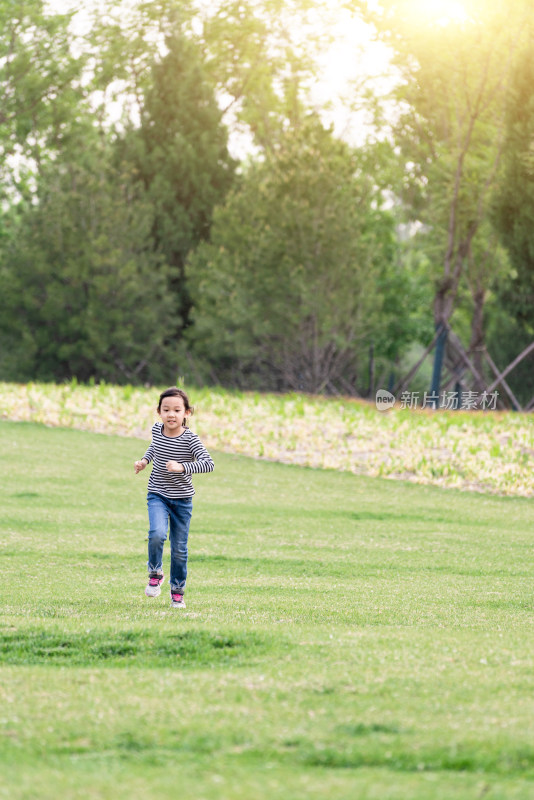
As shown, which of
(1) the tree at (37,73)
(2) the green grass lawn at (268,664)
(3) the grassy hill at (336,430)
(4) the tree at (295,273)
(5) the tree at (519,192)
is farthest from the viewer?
(1) the tree at (37,73)

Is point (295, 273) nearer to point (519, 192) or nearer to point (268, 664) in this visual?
point (519, 192)

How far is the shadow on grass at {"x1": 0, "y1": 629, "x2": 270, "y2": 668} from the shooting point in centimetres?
525

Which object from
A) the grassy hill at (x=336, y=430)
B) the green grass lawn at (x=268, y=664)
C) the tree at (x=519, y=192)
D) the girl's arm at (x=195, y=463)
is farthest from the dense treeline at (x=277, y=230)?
the girl's arm at (x=195, y=463)

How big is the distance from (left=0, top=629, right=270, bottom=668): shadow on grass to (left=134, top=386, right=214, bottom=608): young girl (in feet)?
3.48

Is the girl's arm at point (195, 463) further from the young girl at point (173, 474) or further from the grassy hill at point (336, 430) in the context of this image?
the grassy hill at point (336, 430)

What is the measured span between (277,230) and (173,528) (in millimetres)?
18572

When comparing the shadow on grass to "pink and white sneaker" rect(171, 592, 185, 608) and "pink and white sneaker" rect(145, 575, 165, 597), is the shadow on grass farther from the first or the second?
"pink and white sneaker" rect(145, 575, 165, 597)

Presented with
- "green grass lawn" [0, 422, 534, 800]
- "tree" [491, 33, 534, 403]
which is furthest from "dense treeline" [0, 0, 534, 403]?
"green grass lawn" [0, 422, 534, 800]

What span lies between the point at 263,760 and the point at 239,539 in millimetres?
7276

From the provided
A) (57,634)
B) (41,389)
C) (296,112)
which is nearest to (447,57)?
(296,112)

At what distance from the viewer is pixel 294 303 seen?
2484 centimetres

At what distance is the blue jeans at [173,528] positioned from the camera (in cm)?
668

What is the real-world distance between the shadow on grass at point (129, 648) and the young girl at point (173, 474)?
1059 millimetres

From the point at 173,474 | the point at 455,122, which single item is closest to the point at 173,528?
the point at 173,474
